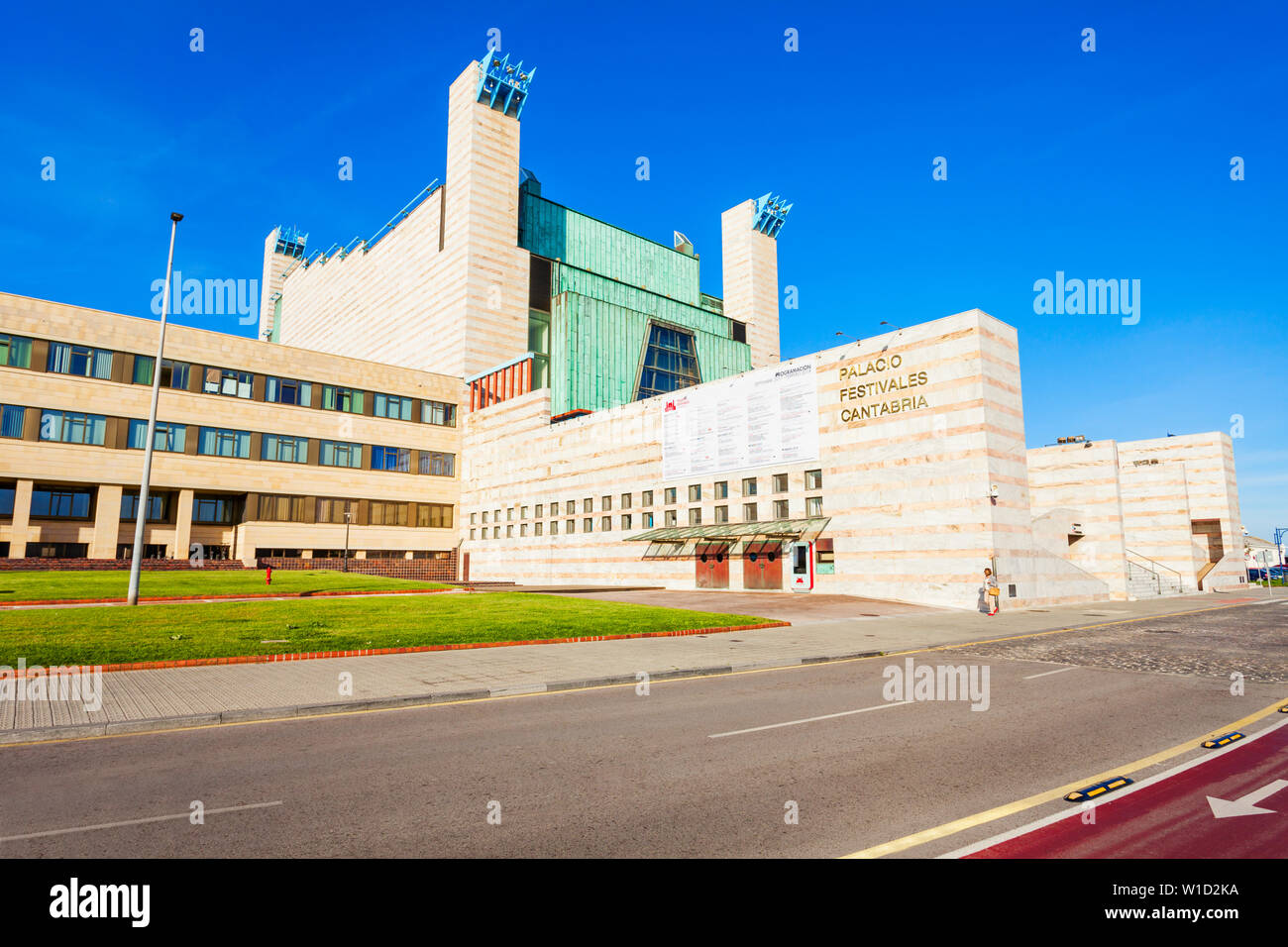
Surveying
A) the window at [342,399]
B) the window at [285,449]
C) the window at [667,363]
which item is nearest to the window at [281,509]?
the window at [285,449]

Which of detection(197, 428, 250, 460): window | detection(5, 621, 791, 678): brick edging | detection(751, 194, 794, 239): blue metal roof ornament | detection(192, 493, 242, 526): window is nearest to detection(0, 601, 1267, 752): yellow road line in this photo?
detection(5, 621, 791, 678): brick edging

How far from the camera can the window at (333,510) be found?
2331 inches

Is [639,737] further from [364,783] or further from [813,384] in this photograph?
[813,384]

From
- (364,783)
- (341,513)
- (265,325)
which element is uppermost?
(265,325)

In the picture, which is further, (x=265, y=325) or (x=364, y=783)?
(x=265, y=325)

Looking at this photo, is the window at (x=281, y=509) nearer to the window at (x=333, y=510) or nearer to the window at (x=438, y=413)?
the window at (x=333, y=510)

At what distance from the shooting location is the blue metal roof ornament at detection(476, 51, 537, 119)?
71.6 meters

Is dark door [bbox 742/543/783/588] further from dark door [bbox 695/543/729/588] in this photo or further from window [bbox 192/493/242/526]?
window [bbox 192/493/242/526]

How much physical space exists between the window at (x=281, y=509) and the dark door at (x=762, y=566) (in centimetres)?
3790

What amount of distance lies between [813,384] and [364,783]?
111 ft

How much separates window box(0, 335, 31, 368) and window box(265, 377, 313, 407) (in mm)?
14538

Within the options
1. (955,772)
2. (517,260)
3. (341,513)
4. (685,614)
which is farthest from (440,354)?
(955,772)

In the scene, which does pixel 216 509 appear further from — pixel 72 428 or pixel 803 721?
pixel 803 721
